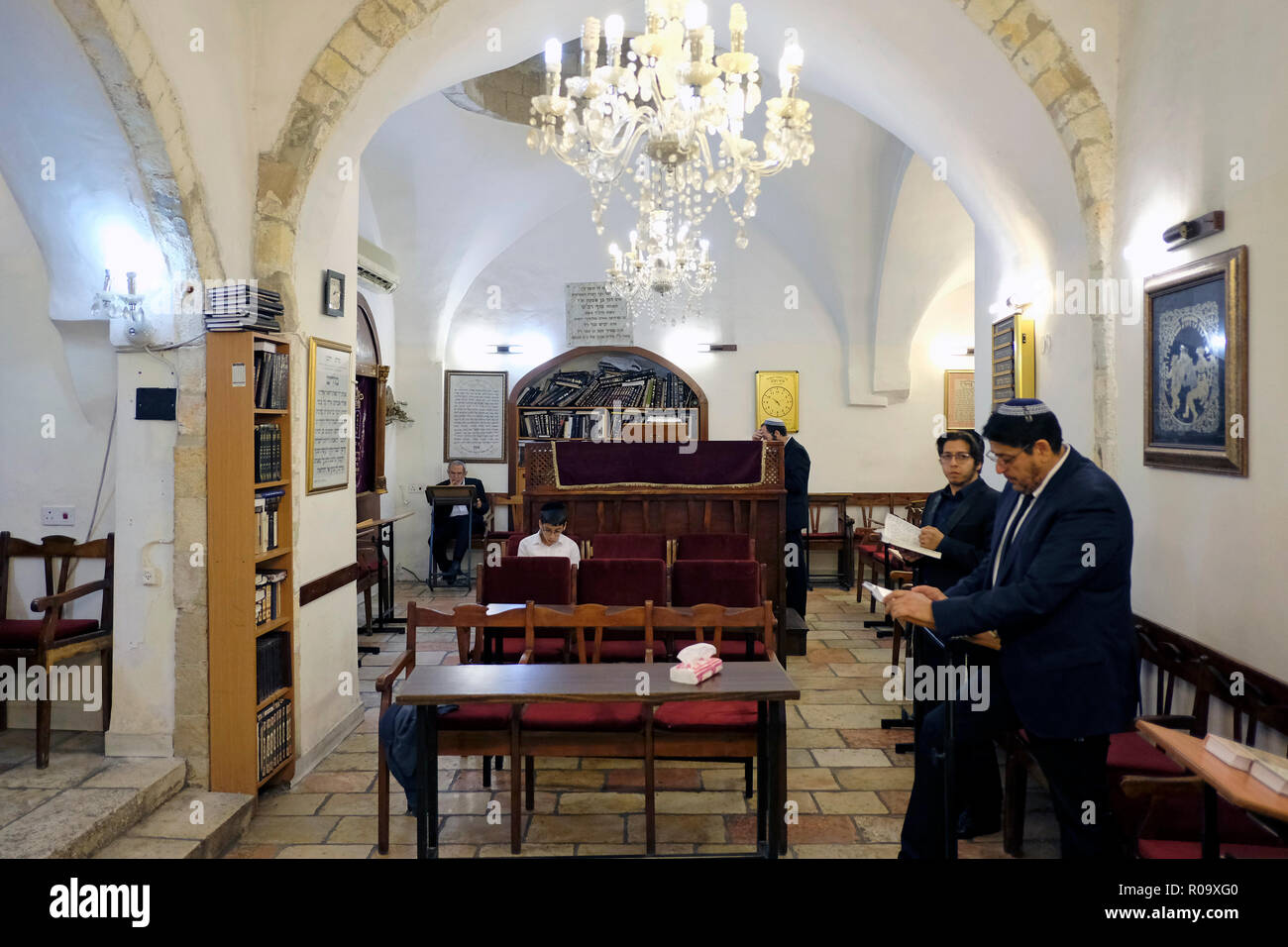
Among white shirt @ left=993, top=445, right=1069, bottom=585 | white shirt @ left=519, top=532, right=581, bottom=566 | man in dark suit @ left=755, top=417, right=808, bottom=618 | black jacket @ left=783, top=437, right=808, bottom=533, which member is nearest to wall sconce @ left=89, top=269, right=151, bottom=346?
white shirt @ left=519, top=532, right=581, bottom=566

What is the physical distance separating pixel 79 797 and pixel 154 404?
163 centimetres

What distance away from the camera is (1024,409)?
263 centimetres

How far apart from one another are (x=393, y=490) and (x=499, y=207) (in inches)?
133

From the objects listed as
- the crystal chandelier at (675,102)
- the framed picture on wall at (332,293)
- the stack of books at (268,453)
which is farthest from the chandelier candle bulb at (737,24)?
the stack of books at (268,453)

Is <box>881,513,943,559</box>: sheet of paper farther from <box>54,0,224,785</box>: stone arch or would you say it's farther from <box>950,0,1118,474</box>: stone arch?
<box>54,0,224,785</box>: stone arch

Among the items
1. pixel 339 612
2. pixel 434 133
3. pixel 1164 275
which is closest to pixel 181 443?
pixel 339 612

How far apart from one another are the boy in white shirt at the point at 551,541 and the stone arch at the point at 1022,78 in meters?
1.81

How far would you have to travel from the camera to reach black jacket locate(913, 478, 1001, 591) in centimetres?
395

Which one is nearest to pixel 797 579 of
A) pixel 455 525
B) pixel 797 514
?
pixel 797 514

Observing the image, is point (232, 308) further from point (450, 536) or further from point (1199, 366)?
point (450, 536)

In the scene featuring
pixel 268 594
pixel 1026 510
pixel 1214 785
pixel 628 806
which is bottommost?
pixel 628 806

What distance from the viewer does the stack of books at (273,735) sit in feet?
12.5

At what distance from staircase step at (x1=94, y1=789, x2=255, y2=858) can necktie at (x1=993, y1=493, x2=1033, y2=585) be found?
3.12 m
